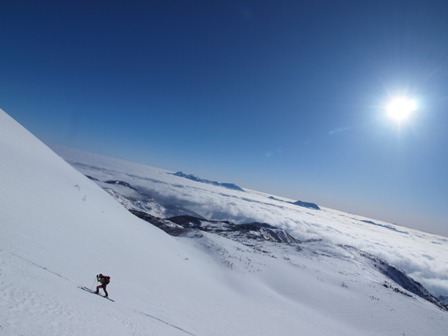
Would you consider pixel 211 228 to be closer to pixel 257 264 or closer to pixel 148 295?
pixel 257 264

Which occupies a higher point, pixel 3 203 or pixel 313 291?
pixel 3 203

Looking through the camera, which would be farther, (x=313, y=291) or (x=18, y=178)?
(x=313, y=291)

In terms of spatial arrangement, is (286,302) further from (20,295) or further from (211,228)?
(211,228)

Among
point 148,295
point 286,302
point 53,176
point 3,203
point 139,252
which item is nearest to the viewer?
point 3,203

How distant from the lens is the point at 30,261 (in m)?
9.05

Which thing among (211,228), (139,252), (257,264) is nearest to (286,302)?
(257,264)

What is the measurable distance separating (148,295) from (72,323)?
6.59 metres

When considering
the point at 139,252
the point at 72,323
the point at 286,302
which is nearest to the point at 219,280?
the point at 286,302

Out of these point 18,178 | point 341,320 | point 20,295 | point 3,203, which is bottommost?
point 341,320

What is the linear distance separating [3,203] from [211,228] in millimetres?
130641

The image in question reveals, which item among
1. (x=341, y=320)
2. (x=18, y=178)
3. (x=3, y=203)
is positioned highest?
(x=18, y=178)

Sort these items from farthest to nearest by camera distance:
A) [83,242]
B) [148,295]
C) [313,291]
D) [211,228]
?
[211,228]
[313,291]
[83,242]
[148,295]

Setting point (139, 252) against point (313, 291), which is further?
point (313, 291)

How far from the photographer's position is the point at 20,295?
6488mm
